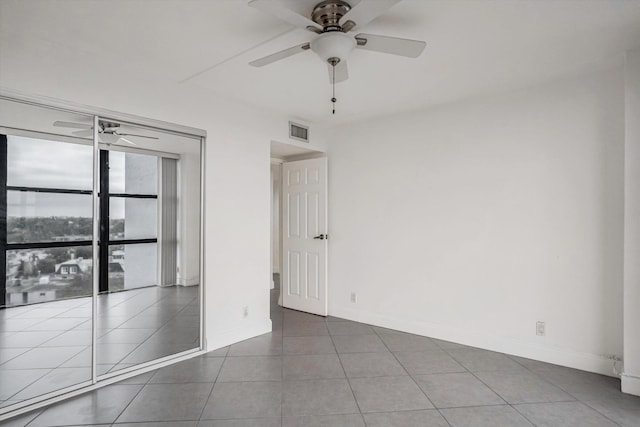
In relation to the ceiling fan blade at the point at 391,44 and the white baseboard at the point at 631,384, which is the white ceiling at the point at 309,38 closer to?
→ the ceiling fan blade at the point at 391,44

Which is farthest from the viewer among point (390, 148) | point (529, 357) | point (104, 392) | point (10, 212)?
point (390, 148)

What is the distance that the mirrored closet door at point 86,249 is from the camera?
2.36 meters

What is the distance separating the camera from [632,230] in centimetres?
257

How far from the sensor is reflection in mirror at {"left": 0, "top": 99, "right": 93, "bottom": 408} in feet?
7.64

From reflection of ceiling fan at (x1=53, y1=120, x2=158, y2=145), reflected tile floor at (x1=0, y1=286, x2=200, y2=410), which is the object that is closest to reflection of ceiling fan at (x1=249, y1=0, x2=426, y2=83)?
reflection of ceiling fan at (x1=53, y1=120, x2=158, y2=145)

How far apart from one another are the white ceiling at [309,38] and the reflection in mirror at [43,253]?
550mm

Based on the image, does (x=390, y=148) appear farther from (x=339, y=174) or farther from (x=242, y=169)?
(x=242, y=169)

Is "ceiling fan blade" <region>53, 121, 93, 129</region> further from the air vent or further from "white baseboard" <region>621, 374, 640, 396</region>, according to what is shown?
"white baseboard" <region>621, 374, 640, 396</region>

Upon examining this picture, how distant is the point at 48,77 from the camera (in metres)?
2.38

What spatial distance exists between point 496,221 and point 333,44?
243 centimetres

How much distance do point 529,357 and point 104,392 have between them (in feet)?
12.0

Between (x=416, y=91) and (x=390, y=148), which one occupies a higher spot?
(x=416, y=91)

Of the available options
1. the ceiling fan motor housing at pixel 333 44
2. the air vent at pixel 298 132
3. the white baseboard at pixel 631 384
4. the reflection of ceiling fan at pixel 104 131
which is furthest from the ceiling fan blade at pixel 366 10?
the white baseboard at pixel 631 384

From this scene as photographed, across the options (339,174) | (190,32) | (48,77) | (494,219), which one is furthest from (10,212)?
(494,219)
